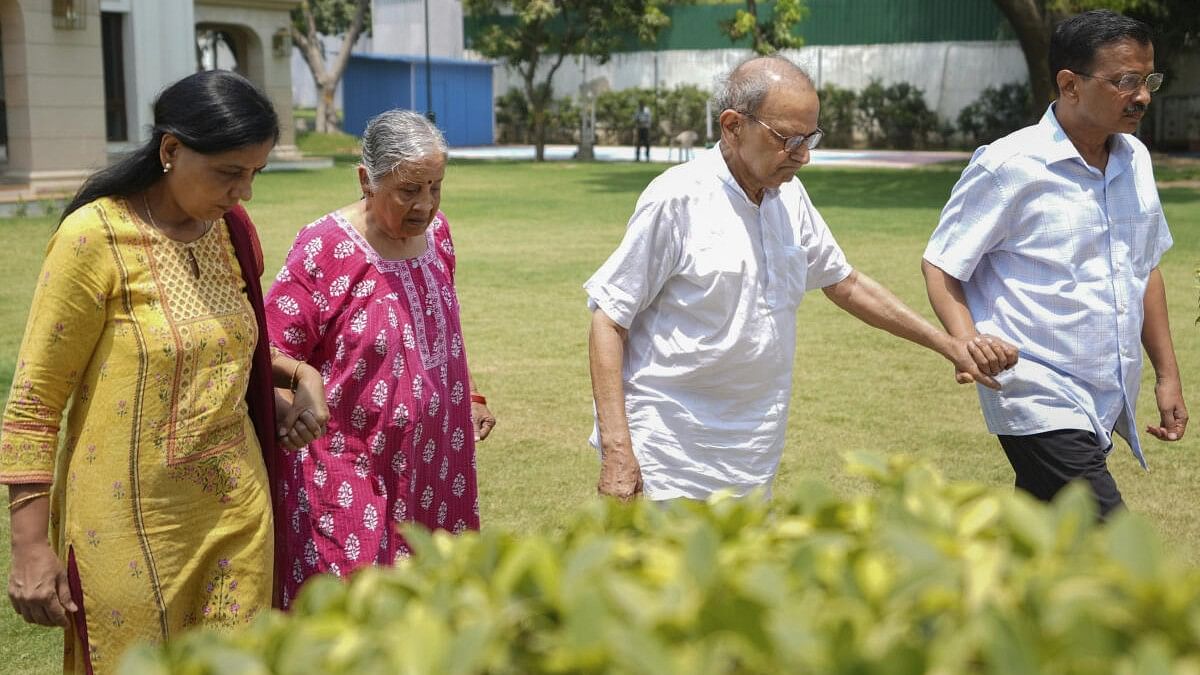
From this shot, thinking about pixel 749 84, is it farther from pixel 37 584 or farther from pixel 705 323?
pixel 37 584

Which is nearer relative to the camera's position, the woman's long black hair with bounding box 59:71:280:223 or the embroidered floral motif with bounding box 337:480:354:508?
the woman's long black hair with bounding box 59:71:280:223

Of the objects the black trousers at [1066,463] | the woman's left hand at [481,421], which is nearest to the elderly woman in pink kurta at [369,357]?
the woman's left hand at [481,421]

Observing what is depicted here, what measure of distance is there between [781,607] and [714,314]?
2.28 meters

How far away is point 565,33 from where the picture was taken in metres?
38.1

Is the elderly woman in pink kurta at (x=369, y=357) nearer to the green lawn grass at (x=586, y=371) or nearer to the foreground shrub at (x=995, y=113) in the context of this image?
the green lawn grass at (x=586, y=371)

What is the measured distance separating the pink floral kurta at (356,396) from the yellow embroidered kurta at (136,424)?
0.50 m

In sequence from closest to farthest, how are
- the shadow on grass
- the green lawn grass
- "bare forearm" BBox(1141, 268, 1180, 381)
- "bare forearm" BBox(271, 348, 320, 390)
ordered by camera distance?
"bare forearm" BBox(271, 348, 320, 390) < "bare forearm" BBox(1141, 268, 1180, 381) < the green lawn grass < the shadow on grass

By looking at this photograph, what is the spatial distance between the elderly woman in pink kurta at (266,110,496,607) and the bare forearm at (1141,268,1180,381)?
7.10 feet

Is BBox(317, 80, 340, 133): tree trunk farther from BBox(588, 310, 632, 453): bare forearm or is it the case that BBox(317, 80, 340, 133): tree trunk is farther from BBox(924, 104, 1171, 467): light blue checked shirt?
BBox(588, 310, 632, 453): bare forearm

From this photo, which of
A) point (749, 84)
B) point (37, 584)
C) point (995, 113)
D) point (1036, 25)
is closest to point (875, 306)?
point (749, 84)

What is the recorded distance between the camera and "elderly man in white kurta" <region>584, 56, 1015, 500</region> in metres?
3.49

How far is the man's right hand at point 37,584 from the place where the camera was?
283 cm

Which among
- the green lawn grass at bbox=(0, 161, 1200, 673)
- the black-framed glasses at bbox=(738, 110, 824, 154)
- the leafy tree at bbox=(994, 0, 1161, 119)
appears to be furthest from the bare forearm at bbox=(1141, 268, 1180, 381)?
the leafy tree at bbox=(994, 0, 1161, 119)

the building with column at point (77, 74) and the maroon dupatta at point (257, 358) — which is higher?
the building with column at point (77, 74)
